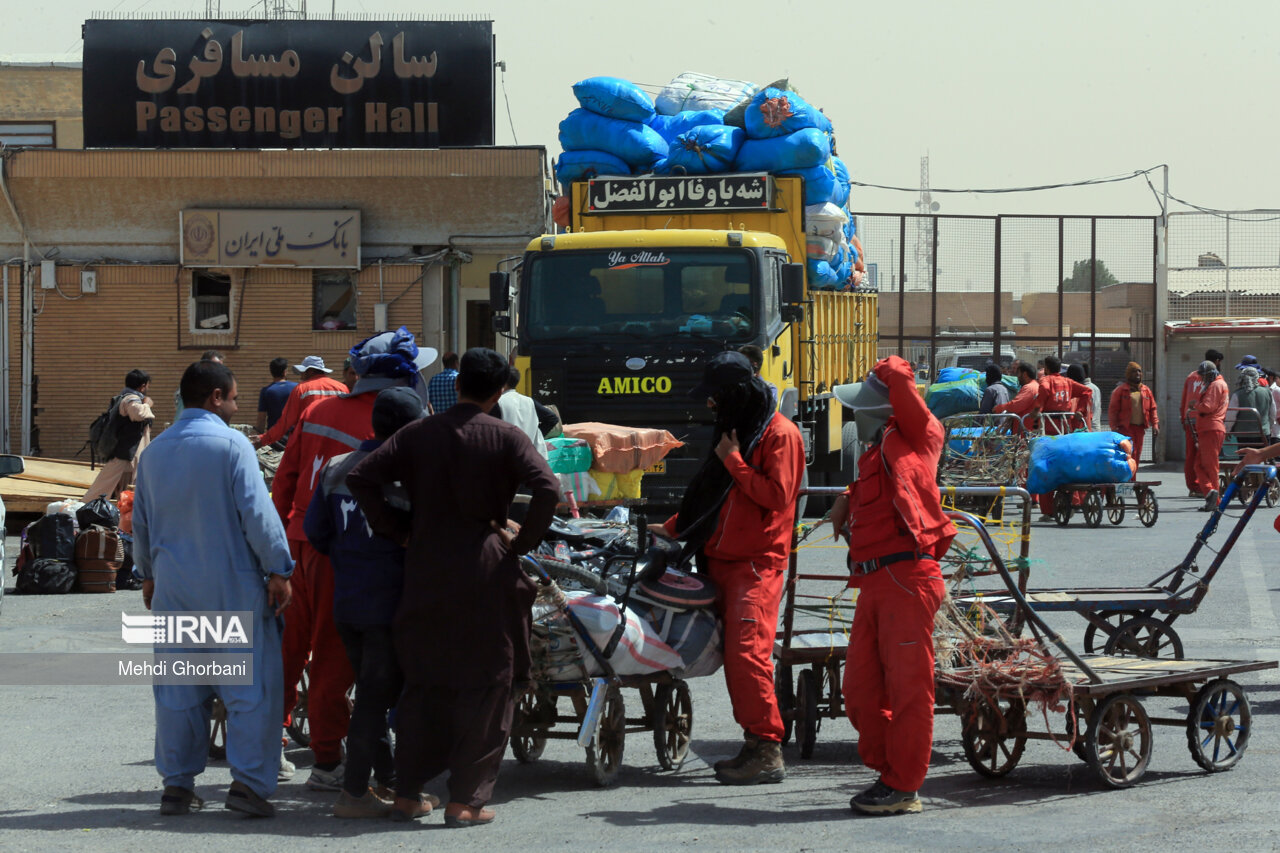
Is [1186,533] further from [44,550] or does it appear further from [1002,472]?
[44,550]

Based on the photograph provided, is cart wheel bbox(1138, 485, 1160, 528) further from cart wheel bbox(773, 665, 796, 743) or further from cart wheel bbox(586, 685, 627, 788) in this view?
cart wheel bbox(586, 685, 627, 788)

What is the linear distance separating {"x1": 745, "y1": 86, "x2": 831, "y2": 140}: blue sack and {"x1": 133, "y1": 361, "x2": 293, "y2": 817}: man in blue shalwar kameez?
35.0ft

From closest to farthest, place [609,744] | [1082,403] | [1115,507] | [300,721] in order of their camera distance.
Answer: [609,744], [300,721], [1115,507], [1082,403]

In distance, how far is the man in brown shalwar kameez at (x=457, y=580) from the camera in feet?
18.0

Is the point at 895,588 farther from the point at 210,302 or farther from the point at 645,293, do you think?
the point at 210,302

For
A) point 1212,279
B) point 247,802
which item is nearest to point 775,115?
point 247,802

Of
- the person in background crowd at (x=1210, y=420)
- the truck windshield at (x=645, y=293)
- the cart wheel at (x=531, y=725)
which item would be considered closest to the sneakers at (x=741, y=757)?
the cart wheel at (x=531, y=725)

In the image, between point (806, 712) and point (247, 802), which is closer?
point (247, 802)

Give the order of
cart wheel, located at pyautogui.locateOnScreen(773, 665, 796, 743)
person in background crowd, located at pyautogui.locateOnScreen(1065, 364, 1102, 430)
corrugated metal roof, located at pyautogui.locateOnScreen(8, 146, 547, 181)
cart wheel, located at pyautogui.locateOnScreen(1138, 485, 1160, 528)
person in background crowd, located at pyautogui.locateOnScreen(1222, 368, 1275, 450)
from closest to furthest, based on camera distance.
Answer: cart wheel, located at pyautogui.locateOnScreen(773, 665, 796, 743) → cart wheel, located at pyautogui.locateOnScreen(1138, 485, 1160, 528) → person in background crowd, located at pyautogui.locateOnScreen(1065, 364, 1102, 430) → person in background crowd, located at pyautogui.locateOnScreen(1222, 368, 1275, 450) → corrugated metal roof, located at pyautogui.locateOnScreen(8, 146, 547, 181)

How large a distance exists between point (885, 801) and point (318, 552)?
239 centimetres

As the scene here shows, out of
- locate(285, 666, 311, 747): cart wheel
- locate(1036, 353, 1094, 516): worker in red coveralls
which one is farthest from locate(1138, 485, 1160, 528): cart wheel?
locate(285, 666, 311, 747): cart wheel

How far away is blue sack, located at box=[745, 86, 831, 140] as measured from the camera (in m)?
15.5

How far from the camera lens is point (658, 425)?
1398 centimetres

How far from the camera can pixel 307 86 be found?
23.6 meters
